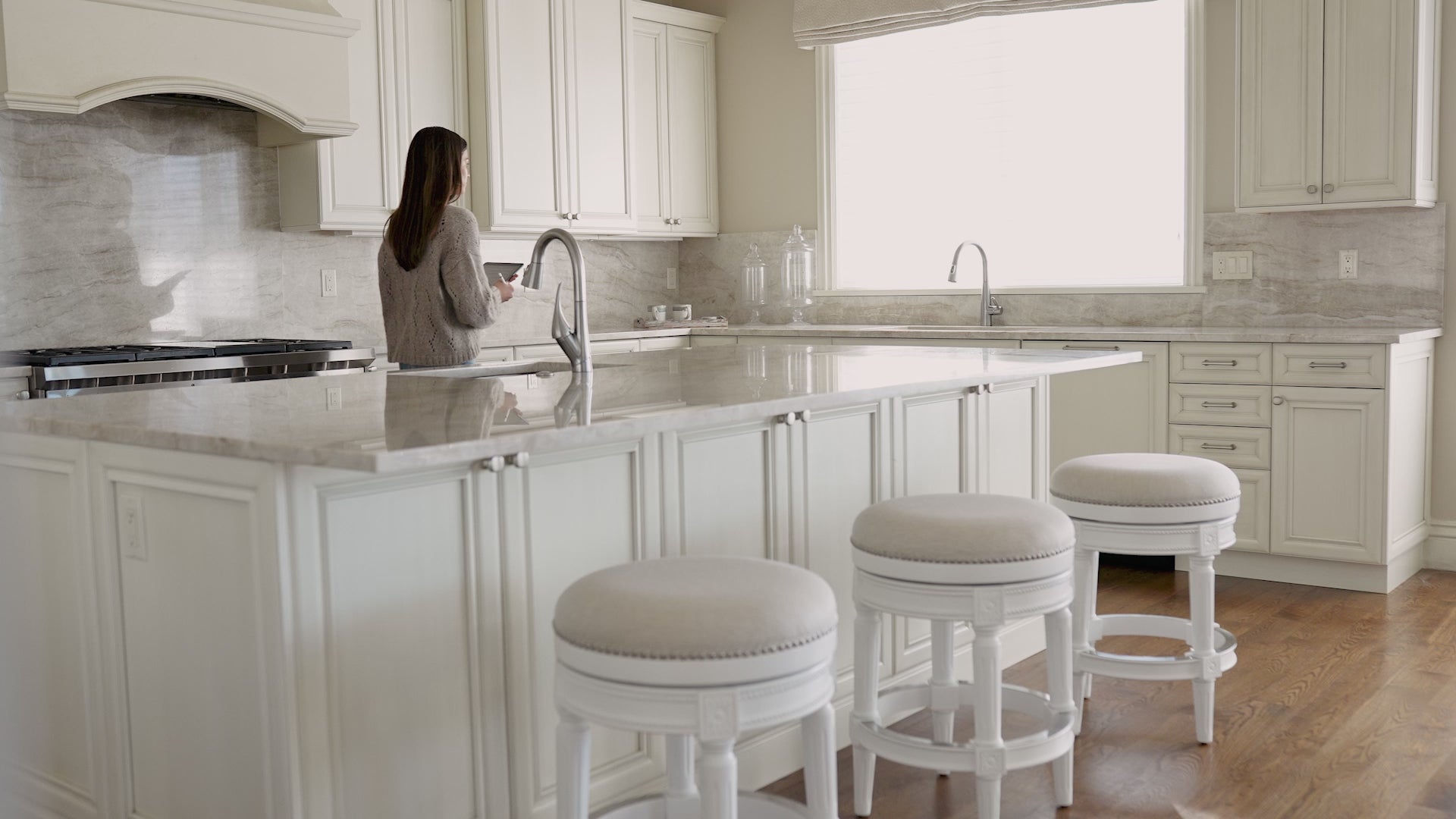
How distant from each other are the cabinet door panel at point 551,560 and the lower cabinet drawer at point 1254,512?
2.75 meters

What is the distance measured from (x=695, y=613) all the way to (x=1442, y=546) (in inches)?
150

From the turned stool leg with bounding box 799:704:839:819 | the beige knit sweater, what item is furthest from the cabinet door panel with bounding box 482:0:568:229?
the turned stool leg with bounding box 799:704:839:819

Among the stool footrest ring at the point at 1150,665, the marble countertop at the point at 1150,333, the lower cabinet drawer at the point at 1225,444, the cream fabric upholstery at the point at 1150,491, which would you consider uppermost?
the marble countertop at the point at 1150,333

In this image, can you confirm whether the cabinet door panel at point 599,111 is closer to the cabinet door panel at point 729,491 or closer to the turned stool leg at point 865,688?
the cabinet door panel at point 729,491

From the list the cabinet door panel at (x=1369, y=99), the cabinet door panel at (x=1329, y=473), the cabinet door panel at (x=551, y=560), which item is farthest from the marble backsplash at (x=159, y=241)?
the cabinet door panel at (x=1369, y=99)

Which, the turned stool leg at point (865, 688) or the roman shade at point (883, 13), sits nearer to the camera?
the turned stool leg at point (865, 688)

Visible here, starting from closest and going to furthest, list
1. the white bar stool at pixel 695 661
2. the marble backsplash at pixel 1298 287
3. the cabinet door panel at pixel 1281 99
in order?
the white bar stool at pixel 695 661
the cabinet door panel at pixel 1281 99
the marble backsplash at pixel 1298 287

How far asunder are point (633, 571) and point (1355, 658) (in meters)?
2.48

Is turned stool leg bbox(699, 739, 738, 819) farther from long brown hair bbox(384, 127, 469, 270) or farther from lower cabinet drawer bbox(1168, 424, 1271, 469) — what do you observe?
lower cabinet drawer bbox(1168, 424, 1271, 469)

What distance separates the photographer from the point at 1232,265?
4777 millimetres

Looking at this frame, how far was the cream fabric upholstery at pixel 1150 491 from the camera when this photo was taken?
268 centimetres

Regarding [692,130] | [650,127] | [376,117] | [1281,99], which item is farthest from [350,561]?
[692,130]

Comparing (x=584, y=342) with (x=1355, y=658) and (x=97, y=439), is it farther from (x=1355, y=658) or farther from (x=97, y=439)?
(x=1355, y=658)

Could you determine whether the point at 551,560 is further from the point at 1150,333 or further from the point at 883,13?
the point at 883,13
